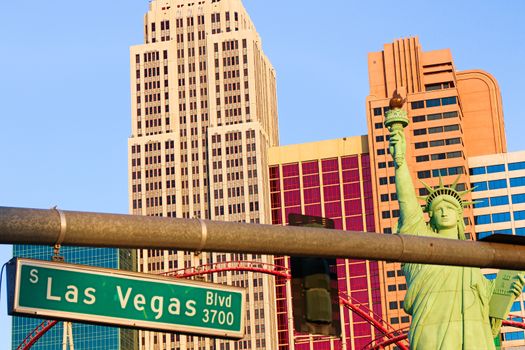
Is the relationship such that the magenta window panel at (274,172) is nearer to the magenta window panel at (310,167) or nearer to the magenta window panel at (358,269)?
the magenta window panel at (310,167)

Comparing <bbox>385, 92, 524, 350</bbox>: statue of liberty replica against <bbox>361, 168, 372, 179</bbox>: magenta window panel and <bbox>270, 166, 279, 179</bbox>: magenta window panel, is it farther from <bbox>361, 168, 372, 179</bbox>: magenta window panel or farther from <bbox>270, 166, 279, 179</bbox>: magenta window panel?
<bbox>270, 166, 279, 179</bbox>: magenta window panel

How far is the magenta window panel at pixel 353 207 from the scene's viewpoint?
13350cm

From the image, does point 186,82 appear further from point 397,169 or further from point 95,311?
point 95,311

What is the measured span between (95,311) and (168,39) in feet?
430

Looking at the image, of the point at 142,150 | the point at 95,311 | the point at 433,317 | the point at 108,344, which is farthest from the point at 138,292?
the point at 142,150

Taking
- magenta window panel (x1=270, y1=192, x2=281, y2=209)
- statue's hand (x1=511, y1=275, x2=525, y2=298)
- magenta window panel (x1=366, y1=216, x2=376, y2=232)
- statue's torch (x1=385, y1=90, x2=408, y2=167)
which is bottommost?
statue's hand (x1=511, y1=275, x2=525, y2=298)

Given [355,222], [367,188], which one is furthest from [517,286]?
[367,188]

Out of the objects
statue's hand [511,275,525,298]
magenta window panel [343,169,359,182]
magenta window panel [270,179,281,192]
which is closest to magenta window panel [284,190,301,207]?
magenta window panel [270,179,281,192]

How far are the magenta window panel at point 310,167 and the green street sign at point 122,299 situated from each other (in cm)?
12685

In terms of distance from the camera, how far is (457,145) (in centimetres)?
12875

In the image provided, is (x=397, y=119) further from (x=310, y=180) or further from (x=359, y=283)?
(x=310, y=180)

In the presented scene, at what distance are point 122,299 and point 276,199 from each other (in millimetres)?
126187

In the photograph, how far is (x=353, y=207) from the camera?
13375cm

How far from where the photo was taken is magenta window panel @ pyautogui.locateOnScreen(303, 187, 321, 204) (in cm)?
13562
